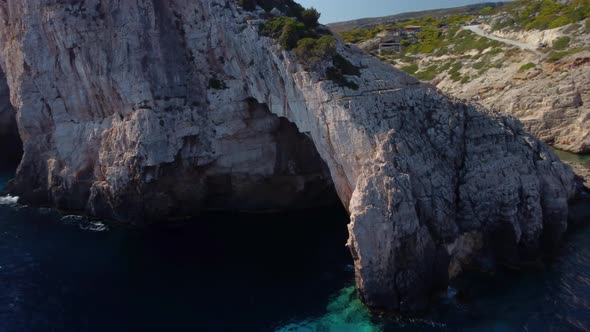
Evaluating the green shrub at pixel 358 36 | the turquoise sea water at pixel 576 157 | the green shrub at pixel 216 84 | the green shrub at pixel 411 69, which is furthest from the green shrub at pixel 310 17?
the green shrub at pixel 358 36

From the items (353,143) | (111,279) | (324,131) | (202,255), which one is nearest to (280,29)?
(324,131)

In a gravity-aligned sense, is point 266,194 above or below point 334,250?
above

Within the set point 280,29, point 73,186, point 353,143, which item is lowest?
point 73,186

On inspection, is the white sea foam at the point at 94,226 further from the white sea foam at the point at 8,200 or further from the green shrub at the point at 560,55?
the green shrub at the point at 560,55

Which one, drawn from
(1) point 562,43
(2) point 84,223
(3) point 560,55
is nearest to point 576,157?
(3) point 560,55

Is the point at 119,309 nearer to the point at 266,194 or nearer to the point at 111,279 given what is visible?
the point at 111,279

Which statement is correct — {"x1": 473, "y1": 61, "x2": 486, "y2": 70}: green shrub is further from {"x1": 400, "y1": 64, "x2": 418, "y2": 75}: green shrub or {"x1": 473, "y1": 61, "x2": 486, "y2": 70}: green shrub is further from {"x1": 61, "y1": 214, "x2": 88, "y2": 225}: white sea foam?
{"x1": 61, "y1": 214, "x2": 88, "y2": 225}: white sea foam

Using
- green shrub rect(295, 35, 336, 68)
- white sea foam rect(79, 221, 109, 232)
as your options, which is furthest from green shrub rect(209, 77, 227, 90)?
white sea foam rect(79, 221, 109, 232)
